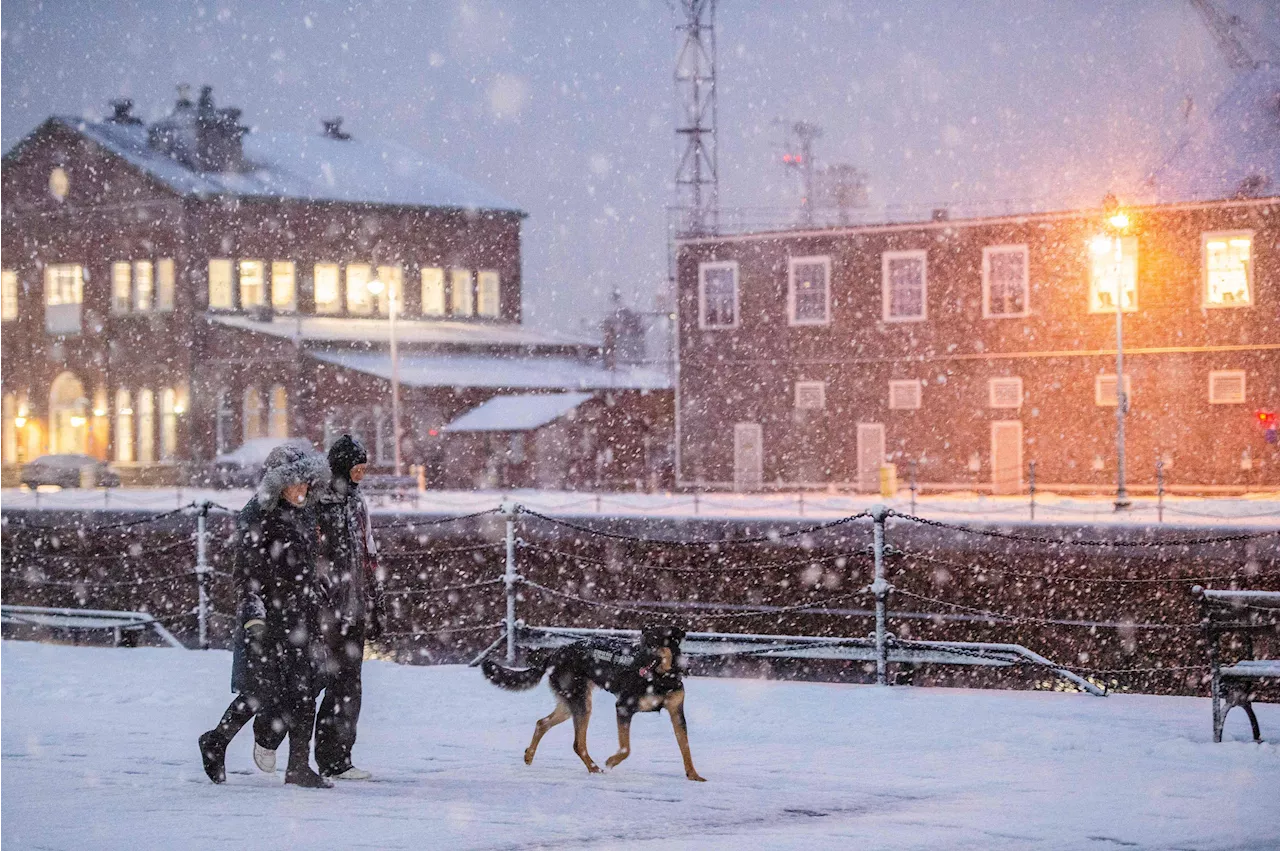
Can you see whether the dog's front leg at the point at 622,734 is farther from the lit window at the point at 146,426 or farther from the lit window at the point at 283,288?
the lit window at the point at 283,288

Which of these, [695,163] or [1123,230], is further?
[695,163]

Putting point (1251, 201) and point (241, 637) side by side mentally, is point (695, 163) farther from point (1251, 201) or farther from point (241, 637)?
point (241, 637)

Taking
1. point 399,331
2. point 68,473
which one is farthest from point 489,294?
point 68,473

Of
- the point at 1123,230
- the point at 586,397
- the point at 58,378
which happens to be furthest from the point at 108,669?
the point at 58,378

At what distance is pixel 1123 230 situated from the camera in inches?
1158

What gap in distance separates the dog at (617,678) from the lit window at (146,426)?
153ft

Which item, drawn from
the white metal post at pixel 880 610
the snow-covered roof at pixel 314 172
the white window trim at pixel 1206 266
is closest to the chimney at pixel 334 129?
the snow-covered roof at pixel 314 172

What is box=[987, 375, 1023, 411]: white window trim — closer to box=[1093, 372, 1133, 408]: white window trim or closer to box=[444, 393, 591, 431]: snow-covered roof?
box=[1093, 372, 1133, 408]: white window trim

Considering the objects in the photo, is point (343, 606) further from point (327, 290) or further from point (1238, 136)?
point (1238, 136)

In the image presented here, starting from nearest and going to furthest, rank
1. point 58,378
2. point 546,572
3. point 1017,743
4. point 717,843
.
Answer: point 717,843 < point 1017,743 < point 546,572 < point 58,378

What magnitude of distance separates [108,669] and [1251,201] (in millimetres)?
32159

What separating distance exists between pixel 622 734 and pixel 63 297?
5138 centimetres

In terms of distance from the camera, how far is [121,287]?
176 ft

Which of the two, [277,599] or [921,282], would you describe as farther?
[921,282]
